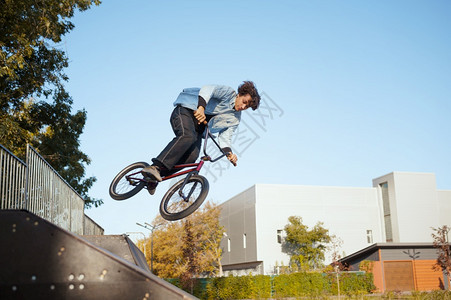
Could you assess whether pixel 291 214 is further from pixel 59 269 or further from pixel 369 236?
pixel 59 269

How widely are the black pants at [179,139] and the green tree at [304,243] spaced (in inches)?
1640

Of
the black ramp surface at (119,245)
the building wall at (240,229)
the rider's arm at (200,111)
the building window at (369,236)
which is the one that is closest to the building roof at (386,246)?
the building wall at (240,229)

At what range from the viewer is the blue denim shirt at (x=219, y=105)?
5.92 m

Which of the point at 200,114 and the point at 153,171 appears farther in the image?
the point at 153,171

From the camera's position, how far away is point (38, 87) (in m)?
17.1

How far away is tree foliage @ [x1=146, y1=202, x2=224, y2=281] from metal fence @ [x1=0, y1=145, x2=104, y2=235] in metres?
32.0

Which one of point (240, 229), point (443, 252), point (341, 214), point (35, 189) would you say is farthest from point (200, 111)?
point (341, 214)

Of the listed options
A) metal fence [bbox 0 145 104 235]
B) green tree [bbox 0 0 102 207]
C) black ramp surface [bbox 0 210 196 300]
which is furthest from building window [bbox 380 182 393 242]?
black ramp surface [bbox 0 210 196 300]

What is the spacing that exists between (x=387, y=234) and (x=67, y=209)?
51306 millimetres

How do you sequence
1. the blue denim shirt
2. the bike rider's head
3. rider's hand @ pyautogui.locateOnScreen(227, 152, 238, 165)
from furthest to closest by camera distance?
rider's hand @ pyautogui.locateOnScreen(227, 152, 238, 165), the bike rider's head, the blue denim shirt

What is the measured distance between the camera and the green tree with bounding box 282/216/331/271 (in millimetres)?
46031

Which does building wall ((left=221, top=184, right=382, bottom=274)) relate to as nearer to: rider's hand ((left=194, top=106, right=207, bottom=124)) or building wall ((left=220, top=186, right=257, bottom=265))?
building wall ((left=220, top=186, right=257, bottom=265))

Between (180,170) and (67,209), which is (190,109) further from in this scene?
(67,209)

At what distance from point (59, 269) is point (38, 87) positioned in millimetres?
16518
